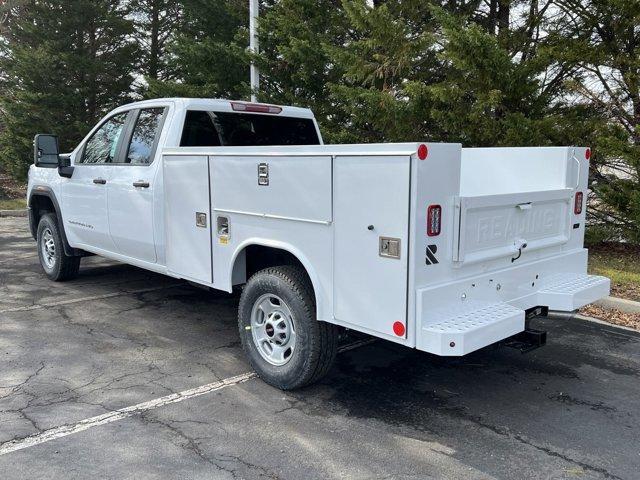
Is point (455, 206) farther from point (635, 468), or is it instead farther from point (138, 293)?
point (138, 293)

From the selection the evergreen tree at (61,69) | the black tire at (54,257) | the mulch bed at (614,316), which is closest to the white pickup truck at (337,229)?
the black tire at (54,257)

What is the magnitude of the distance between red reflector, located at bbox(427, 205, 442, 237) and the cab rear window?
292cm

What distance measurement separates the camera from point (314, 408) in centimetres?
419

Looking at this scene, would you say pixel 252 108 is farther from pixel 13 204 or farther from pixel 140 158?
pixel 13 204

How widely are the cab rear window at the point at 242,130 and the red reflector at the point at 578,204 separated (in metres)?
2.91

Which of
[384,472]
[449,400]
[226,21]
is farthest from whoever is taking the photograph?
[226,21]

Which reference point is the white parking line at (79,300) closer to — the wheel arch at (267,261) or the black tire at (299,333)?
the wheel arch at (267,261)

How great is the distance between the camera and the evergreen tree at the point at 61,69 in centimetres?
1803

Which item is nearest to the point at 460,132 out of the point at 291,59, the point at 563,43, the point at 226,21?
the point at 563,43

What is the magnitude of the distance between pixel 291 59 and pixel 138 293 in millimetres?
6768

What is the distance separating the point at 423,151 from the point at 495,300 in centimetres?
127

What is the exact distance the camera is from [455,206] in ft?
12.0

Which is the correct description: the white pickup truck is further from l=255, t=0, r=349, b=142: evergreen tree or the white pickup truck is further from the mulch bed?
l=255, t=0, r=349, b=142: evergreen tree

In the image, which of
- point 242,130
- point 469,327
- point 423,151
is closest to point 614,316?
point 469,327
